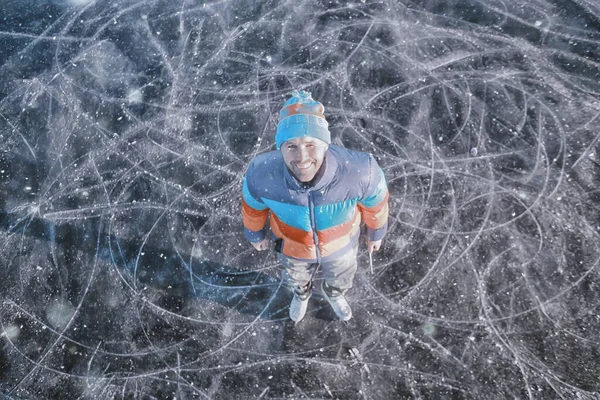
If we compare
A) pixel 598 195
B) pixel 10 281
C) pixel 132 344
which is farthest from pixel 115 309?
pixel 598 195

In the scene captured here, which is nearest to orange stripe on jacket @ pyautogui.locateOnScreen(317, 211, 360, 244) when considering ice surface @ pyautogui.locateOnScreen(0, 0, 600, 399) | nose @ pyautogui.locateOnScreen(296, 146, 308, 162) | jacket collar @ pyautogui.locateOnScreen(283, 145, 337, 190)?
jacket collar @ pyautogui.locateOnScreen(283, 145, 337, 190)

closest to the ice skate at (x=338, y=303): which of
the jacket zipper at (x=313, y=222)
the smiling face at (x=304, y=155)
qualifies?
the jacket zipper at (x=313, y=222)

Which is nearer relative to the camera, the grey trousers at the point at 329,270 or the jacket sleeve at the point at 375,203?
the jacket sleeve at the point at 375,203

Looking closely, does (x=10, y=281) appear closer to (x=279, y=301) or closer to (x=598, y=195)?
(x=279, y=301)

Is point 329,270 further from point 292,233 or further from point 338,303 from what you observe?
point 338,303

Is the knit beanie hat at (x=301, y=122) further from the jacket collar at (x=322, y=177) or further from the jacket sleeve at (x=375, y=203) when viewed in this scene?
the jacket sleeve at (x=375, y=203)

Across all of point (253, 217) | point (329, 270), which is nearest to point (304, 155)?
point (253, 217)
